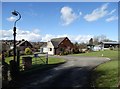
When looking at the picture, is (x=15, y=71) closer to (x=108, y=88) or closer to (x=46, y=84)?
(x=46, y=84)

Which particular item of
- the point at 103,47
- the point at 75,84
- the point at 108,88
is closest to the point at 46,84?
the point at 75,84

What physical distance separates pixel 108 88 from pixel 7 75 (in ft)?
24.5

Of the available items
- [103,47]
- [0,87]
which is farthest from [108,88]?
[103,47]

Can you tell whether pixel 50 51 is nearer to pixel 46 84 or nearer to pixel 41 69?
pixel 41 69

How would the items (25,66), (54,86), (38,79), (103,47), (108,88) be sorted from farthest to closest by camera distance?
(103,47) → (25,66) → (38,79) → (54,86) → (108,88)

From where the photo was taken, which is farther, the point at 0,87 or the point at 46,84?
the point at 46,84

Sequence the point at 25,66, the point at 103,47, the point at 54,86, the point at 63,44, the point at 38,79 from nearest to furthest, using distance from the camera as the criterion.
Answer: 1. the point at 54,86
2. the point at 38,79
3. the point at 25,66
4. the point at 63,44
5. the point at 103,47

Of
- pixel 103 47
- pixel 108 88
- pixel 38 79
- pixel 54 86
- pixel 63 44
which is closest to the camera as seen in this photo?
pixel 108 88

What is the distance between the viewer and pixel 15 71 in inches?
755

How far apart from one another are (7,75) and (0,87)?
1.95m

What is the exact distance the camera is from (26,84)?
16.9 meters

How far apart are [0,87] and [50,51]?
55382mm

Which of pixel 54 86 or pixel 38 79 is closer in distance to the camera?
pixel 54 86

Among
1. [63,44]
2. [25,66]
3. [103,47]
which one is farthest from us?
[103,47]
